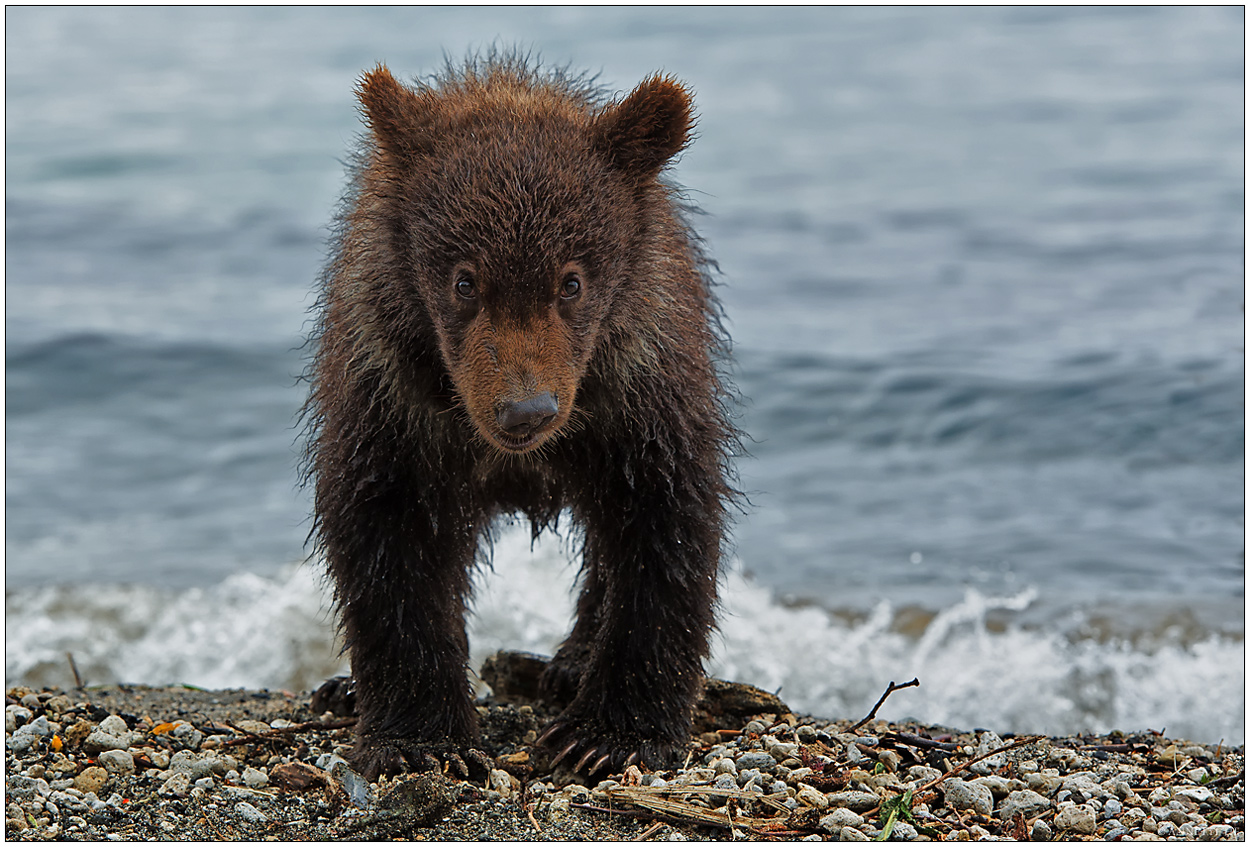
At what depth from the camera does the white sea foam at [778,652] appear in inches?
331

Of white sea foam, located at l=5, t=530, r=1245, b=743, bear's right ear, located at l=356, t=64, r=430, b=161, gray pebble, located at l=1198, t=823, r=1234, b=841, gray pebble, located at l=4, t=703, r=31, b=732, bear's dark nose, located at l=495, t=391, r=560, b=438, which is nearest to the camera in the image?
bear's dark nose, located at l=495, t=391, r=560, b=438

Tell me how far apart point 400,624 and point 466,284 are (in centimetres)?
160

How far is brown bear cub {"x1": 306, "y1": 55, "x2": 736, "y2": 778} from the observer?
4.81 metres

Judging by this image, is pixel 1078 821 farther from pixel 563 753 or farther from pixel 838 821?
pixel 563 753

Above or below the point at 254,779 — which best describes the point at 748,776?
above

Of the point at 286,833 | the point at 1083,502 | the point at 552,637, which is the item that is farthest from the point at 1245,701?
the point at 286,833

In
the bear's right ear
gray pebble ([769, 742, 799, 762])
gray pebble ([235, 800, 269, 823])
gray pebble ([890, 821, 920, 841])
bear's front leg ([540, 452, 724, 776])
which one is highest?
the bear's right ear

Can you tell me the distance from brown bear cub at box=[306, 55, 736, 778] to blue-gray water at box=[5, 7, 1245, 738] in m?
1.98

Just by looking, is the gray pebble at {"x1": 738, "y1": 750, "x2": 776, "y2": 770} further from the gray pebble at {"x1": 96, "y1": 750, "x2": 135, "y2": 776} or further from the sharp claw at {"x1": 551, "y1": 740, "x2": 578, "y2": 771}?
the gray pebble at {"x1": 96, "y1": 750, "x2": 135, "y2": 776}

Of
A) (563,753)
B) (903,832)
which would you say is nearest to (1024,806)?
(903,832)

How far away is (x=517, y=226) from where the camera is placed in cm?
472

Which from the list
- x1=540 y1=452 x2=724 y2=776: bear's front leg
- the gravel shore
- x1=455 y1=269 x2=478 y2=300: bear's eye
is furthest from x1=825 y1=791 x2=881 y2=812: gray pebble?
x1=455 y1=269 x2=478 y2=300: bear's eye

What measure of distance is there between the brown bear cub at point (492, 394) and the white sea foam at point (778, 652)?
2.55 m

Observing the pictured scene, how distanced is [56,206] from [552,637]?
13.2m
